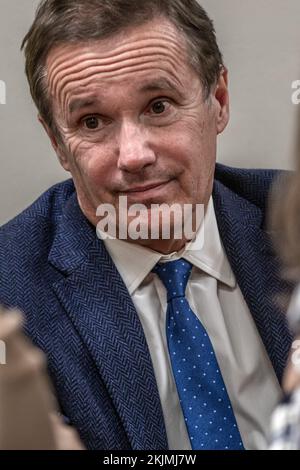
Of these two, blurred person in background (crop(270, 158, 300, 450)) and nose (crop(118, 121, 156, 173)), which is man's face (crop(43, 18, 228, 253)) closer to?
nose (crop(118, 121, 156, 173))

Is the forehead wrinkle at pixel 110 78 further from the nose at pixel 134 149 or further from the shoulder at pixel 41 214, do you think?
the shoulder at pixel 41 214

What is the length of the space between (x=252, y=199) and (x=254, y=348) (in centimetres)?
30

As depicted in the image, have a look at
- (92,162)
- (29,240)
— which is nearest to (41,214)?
(29,240)

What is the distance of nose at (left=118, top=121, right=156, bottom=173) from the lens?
1396mm

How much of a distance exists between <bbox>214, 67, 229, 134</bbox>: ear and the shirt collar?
0.14 meters

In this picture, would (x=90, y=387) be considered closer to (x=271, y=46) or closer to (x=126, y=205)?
(x=126, y=205)

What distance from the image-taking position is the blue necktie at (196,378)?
139cm

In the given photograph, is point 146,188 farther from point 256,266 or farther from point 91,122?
point 256,266

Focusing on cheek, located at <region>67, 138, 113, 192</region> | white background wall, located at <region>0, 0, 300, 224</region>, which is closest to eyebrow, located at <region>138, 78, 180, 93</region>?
cheek, located at <region>67, 138, 113, 192</region>

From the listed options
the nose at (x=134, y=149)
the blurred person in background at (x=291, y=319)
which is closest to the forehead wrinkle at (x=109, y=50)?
the nose at (x=134, y=149)

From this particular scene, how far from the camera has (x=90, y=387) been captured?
1.39 metres

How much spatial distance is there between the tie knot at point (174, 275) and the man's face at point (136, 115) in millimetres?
113
